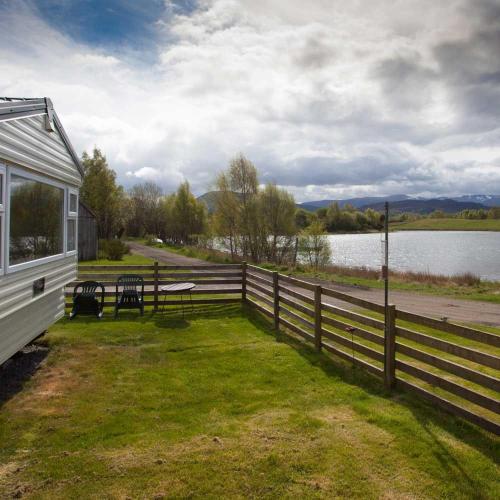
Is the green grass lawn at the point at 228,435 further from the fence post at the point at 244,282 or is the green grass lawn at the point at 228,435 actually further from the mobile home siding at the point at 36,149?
the fence post at the point at 244,282

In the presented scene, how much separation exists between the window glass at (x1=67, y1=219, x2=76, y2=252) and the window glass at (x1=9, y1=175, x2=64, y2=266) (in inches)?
23.6

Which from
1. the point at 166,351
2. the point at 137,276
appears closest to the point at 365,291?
the point at 137,276

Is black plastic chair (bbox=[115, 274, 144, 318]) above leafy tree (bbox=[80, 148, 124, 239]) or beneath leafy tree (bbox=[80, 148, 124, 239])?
beneath

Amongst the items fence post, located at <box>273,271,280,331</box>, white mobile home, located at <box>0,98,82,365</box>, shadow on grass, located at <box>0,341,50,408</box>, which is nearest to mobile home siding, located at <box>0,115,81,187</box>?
white mobile home, located at <box>0,98,82,365</box>

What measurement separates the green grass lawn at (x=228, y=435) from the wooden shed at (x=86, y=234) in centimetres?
2011

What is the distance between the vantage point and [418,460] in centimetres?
396

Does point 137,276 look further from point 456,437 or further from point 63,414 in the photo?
point 456,437

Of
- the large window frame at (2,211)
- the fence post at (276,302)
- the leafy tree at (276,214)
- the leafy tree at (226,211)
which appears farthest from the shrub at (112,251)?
the large window frame at (2,211)

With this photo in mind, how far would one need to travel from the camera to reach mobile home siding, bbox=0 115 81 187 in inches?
202

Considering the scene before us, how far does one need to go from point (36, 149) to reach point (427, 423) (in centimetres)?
644

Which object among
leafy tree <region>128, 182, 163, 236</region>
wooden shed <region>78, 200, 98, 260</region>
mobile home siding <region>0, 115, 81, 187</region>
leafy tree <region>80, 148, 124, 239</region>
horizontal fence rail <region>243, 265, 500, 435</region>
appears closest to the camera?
horizontal fence rail <region>243, 265, 500, 435</region>

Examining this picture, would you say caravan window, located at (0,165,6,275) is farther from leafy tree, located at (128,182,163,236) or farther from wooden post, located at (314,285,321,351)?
leafy tree, located at (128,182,163,236)

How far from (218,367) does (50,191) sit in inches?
162

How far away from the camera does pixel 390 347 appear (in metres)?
5.80
